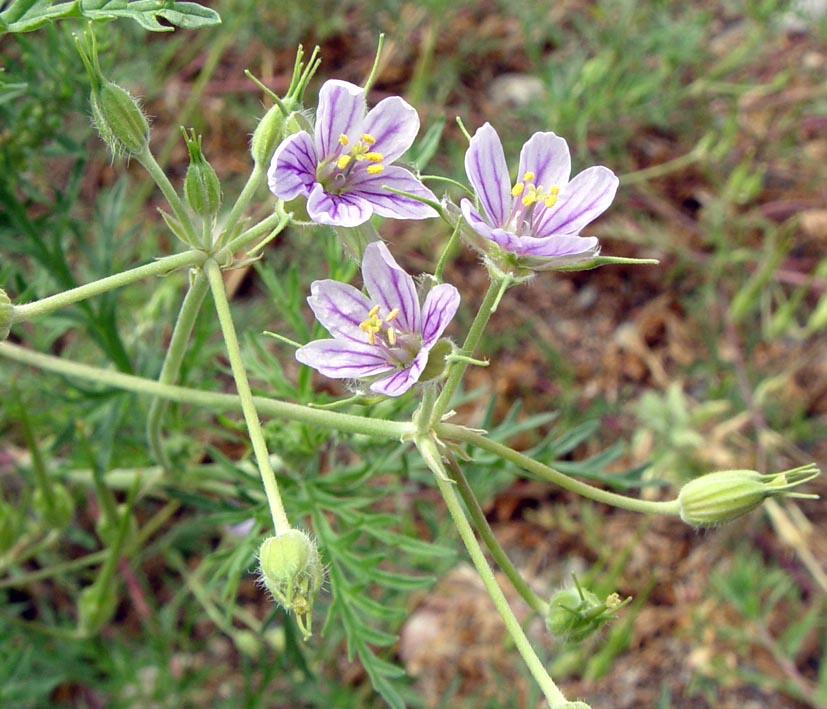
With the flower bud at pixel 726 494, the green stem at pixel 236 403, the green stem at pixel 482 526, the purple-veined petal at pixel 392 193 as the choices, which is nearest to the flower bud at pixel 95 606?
the green stem at pixel 236 403

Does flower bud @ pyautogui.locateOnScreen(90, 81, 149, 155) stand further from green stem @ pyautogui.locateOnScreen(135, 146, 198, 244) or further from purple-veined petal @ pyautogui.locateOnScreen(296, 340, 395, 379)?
purple-veined petal @ pyautogui.locateOnScreen(296, 340, 395, 379)

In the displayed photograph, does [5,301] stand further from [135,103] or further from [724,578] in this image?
[724,578]

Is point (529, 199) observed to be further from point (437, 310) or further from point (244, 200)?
point (244, 200)

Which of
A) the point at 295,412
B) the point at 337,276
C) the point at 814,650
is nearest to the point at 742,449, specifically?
the point at 814,650

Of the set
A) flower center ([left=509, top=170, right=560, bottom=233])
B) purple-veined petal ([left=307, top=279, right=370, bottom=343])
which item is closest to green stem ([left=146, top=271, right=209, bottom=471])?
purple-veined petal ([left=307, top=279, right=370, bottom=343])

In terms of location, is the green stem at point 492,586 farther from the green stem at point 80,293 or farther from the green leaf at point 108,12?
the green leaf at point 108,12

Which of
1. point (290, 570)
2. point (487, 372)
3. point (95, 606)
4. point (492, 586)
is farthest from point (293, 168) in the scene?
point (487, 372)
